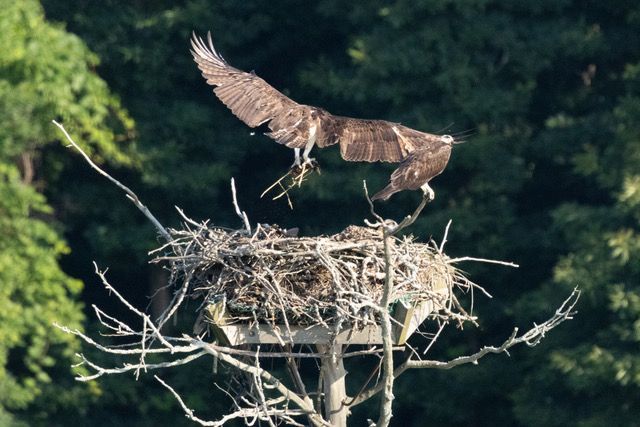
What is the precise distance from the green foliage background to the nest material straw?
23.3 ft

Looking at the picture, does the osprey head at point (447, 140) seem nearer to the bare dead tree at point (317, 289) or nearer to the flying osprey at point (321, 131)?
the flying osprey at point (321, 131)

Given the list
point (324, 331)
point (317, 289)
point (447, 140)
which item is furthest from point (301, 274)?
point (447, 140)

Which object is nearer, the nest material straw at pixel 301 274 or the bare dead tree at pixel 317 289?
the bare dead tree at pixel 317 289

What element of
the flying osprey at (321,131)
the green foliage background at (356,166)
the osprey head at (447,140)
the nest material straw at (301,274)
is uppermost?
the green foliage background at (356,166)

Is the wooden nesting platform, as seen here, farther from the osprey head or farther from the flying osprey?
the osprey head

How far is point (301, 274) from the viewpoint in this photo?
346 inches

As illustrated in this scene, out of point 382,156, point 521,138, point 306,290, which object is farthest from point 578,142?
point 306,290

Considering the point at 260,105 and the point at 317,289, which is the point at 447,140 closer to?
the point at 317,289

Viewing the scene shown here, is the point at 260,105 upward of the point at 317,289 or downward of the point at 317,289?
upward

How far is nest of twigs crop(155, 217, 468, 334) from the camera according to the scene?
844 cm

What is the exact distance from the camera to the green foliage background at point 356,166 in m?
16.5

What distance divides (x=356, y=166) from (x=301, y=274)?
9161mm

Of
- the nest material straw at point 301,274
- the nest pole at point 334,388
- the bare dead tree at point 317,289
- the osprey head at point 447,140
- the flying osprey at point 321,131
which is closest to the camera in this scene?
the bare dead tree at point 317,289

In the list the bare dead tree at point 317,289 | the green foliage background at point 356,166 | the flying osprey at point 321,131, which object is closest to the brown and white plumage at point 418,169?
the flying osprey at point 321,131
